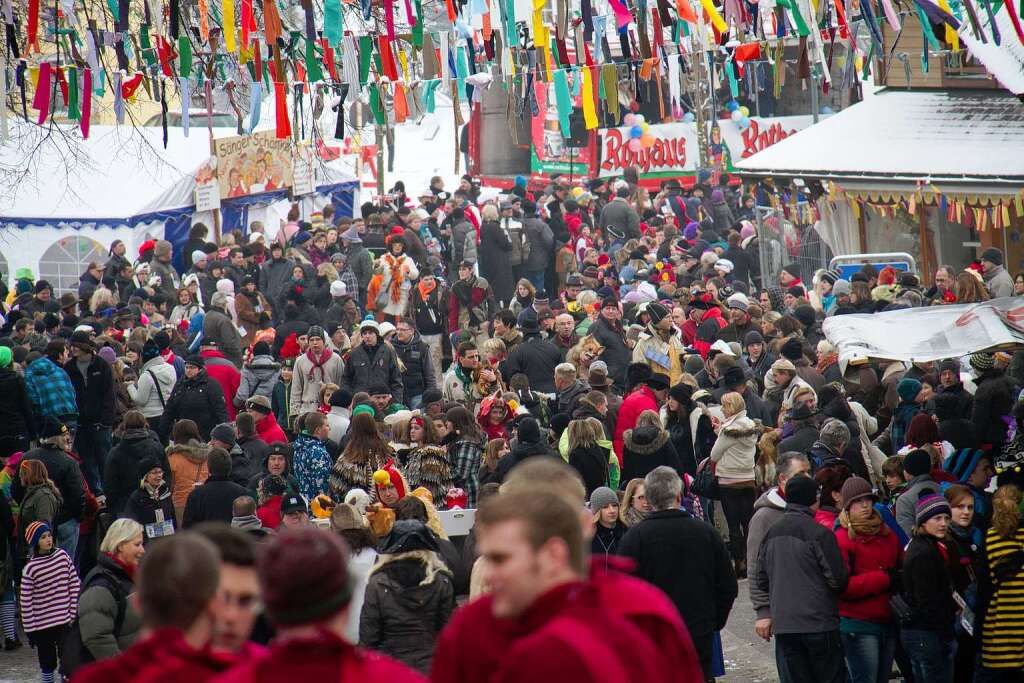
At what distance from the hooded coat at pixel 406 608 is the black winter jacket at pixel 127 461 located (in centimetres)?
464

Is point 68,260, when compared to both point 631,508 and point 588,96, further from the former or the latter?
point 631,508

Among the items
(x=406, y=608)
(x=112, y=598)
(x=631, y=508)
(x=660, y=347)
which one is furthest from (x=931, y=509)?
(x=660, y=347)

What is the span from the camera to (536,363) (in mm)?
14219

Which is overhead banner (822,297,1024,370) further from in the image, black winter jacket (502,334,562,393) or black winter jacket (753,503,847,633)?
black winter jacket (753,503,847,633)

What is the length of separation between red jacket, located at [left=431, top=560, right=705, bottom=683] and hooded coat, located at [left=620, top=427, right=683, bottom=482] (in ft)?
22.6

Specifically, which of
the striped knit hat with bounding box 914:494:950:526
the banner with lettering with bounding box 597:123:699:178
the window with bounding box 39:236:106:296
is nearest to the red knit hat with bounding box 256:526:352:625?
the striped knit hat with bounding box 914:494:950:526

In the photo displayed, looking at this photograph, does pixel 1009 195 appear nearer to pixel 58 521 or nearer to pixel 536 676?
pixel 58 521

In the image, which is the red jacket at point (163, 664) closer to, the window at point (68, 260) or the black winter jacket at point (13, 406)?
the black winter jacket at point (13, 406)

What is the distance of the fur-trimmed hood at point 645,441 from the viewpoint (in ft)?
33.6

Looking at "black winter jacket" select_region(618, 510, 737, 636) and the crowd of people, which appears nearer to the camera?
the crowd of people

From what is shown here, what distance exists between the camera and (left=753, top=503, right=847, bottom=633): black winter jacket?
285 inches

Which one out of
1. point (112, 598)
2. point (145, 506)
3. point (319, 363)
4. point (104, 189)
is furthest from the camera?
point (104, 189)

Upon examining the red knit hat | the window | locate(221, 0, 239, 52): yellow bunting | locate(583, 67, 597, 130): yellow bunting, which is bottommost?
the window

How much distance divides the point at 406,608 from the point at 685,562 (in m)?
1.34
